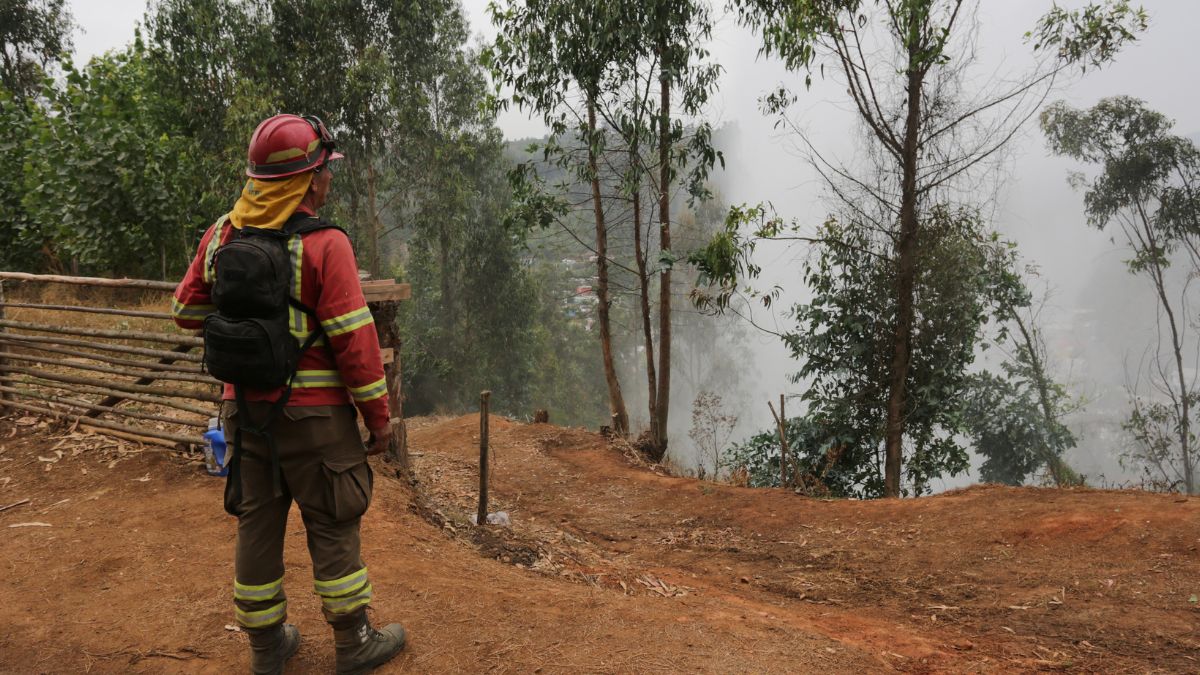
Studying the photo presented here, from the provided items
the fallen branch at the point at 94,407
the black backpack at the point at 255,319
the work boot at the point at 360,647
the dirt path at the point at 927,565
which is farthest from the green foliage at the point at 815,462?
the black backpack at the point at 255,319

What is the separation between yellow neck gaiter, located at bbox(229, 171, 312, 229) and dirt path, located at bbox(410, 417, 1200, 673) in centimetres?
268

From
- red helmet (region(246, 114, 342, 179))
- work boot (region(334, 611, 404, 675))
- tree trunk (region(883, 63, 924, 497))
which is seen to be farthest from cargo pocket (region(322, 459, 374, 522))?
tree trunk (region(883, 63, 924, 497))

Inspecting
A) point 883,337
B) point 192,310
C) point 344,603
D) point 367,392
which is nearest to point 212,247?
point 192,310

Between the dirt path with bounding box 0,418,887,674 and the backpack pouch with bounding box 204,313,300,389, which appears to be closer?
the backpack pouch with bounding box 204,313,300,389

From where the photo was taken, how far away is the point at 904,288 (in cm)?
935

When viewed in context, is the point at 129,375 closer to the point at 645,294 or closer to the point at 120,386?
the point at 120,386

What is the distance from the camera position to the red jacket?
97.3 inches

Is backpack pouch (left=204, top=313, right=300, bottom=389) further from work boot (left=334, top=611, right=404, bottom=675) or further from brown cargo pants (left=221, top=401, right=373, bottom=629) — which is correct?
work boot (left=334, top=611, right=404, bottom=675)

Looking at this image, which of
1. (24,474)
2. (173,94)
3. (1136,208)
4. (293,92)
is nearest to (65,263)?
(173,94)

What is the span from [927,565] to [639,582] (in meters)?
2.09

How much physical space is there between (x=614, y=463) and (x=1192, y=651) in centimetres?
749

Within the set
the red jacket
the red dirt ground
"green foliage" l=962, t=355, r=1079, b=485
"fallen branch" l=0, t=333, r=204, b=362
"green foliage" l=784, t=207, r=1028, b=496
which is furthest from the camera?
"green foliage" l=962, t=355, r=1079, b=485

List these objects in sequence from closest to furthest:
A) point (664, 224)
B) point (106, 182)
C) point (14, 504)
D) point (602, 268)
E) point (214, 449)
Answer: point (14, 504) < point (214, 449) < point (664, 224) < point (602, 268) < point (106, 182)

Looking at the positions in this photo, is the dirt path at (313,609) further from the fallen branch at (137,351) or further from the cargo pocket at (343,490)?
the fallen branch at (137,351)
